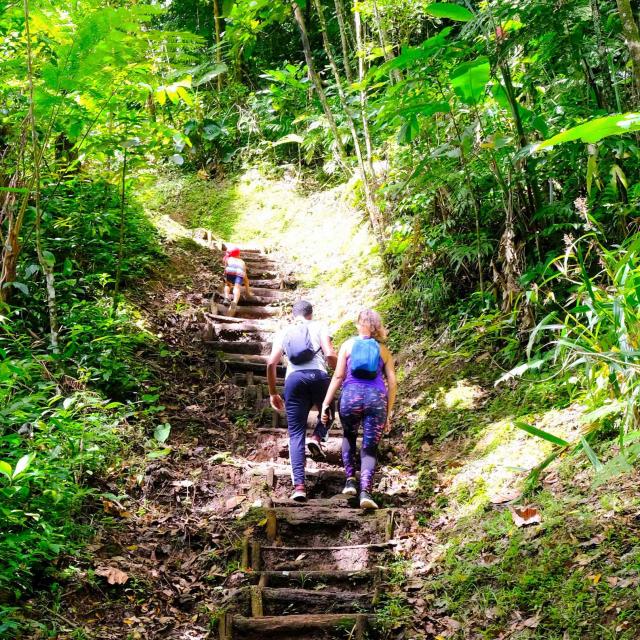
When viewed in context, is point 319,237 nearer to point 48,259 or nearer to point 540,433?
point 48,259

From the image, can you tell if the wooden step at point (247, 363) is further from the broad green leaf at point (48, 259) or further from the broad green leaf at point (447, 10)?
the broad green leaf at point (447, 10)

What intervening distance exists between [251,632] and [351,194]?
7923 millimetres

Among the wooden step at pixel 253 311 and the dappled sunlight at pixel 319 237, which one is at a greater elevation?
the dappled sunlight at pixel 319 237

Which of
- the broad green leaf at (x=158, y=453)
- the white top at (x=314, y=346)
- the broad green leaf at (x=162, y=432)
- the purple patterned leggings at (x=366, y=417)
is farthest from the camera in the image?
the broad green leaf at (x=162, y=432)

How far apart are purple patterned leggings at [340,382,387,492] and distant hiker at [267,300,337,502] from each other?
A: 34 cm

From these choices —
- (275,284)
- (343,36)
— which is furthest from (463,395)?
(343,36)

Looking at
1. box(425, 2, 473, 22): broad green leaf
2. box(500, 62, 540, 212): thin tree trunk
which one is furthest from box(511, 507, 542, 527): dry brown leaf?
box(425, 2, 473, 22): broad green leaf

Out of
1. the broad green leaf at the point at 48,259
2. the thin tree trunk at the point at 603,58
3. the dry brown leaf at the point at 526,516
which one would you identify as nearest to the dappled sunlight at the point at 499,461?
the dry brown leaf at the point at 526,516

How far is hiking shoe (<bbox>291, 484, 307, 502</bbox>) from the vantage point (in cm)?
464

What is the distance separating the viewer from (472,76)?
3896 mm

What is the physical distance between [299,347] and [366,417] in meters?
0.82

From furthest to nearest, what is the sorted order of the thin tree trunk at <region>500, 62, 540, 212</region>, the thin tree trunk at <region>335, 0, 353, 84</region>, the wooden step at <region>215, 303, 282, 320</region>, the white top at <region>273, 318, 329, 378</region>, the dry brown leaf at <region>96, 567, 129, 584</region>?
1. the wooden step at <region>215, 303, 282, 320</region>
2. the thin tree trunk at <region>335, 0, 353, 84</region>
3. the white top at <region>273, 318, 329, 378</region>
4. the thin tree trunk at <region>500, 62, 540, 212</region>
5. the dry brown leaf at <region>96, 567, 129, 584</region>

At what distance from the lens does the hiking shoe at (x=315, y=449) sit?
5309 mm

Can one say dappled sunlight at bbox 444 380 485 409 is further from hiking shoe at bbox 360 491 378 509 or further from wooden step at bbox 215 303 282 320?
wooden step at bbox 215 303 282 320
